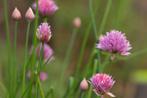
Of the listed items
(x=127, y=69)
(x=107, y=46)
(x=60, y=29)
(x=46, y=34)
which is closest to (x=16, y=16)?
(x=46, y=34)

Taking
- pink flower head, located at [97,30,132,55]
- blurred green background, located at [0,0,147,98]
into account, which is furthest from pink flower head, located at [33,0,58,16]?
blurred green background, located at [0,0,147,98]

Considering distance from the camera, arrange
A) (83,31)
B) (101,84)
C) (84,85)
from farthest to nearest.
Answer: (83,31)
(84,85)
(101,84)

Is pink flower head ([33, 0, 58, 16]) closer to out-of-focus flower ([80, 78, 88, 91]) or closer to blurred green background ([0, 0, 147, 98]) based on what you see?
out-of-focus flower ([80, 78, 88, 91])

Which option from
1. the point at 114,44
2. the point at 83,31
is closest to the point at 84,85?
the point at 114,44

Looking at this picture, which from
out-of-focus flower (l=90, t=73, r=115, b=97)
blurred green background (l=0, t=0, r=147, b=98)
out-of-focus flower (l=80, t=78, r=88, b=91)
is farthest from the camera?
blurred green background (l=0, t=0, r=147, b=98)

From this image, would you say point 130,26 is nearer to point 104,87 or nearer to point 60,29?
point 60,29

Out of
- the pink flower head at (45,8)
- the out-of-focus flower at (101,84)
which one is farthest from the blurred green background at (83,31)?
the out-of-focus flower at (101,84)

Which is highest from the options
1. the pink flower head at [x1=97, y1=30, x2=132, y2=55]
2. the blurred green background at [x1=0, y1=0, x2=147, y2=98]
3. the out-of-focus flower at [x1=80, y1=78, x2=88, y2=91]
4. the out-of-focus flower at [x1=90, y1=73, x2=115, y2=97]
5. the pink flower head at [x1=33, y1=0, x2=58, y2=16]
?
the blurred green background at [x1=0, y1=0, x2=147, y2=98]

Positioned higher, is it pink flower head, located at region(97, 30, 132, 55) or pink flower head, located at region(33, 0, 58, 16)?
pink flower head, located at region(33, 0, 58, 16)

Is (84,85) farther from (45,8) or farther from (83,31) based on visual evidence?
(83,31)
